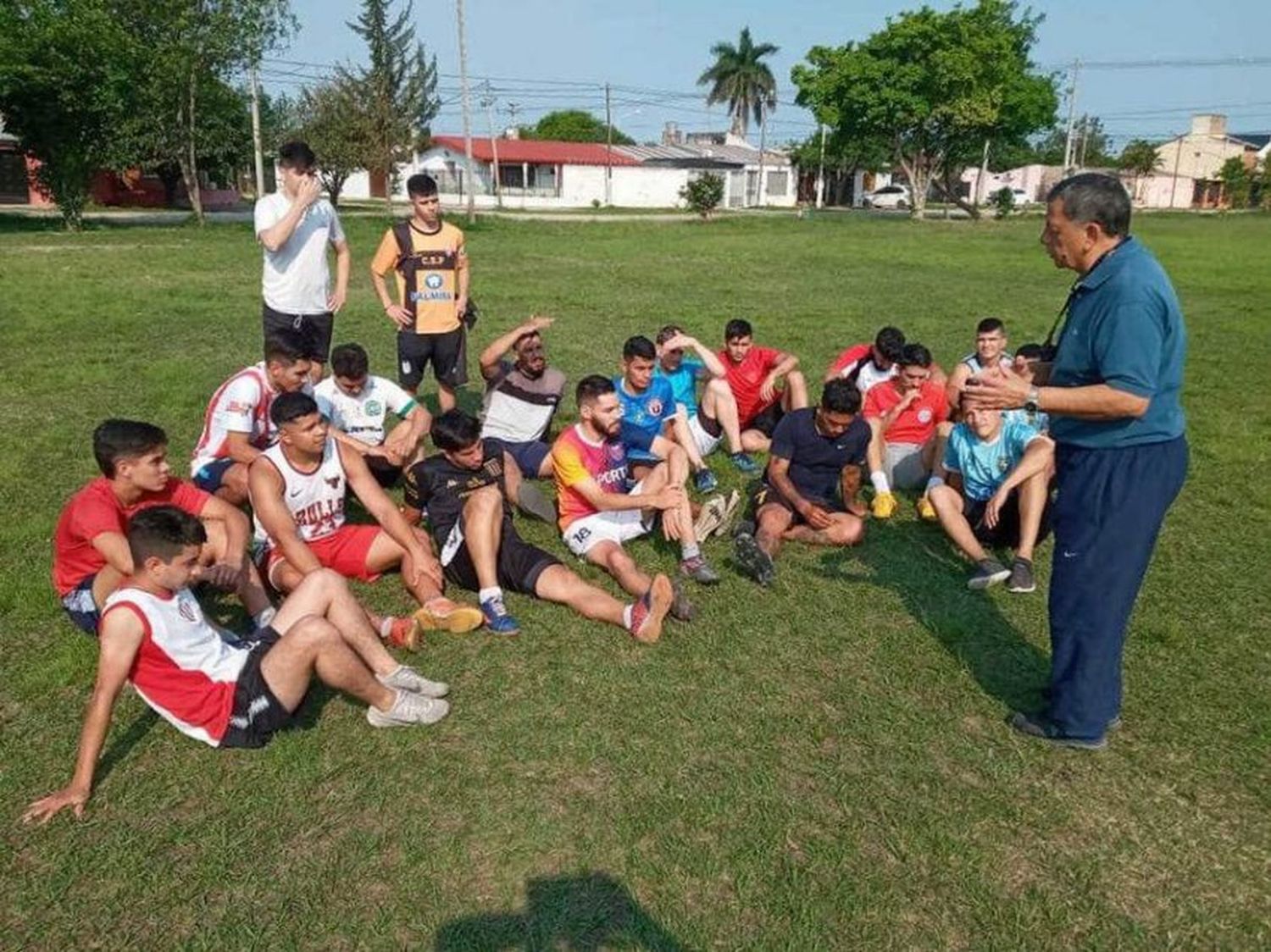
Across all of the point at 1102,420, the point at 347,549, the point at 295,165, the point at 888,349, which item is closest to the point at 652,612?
the point at 347,549

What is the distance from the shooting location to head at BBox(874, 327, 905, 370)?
731 centimetres

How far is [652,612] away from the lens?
477cm

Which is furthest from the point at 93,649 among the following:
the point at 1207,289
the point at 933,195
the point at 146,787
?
the point at 933,195

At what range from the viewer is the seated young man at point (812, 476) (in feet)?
19.6

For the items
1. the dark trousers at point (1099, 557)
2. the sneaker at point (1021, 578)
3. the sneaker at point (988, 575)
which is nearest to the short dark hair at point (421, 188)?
the sneaker at point (988, 575)

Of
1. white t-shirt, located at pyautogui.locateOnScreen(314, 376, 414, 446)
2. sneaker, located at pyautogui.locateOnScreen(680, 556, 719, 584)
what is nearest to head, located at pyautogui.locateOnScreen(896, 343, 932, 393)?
sneaker, located at pyautogui.locateOnScreen(680, 556, 719, 584)

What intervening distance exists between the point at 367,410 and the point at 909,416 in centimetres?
404

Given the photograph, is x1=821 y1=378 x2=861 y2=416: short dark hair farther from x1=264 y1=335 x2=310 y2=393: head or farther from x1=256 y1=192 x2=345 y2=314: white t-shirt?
x1=256 y1=192 x2=345 y2=314: white t-shirt

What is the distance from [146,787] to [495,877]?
4.98 ft

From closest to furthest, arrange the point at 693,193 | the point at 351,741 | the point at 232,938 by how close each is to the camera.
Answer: the point at 232,938 < the point at 351,741 < the point at 693,193

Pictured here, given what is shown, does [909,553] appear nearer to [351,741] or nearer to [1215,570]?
[1215,570]

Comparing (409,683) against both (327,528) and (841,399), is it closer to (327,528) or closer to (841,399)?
(327,528)

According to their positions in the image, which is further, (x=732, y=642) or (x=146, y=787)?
(x=732, y=642)

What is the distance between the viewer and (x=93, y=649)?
4.63 m
